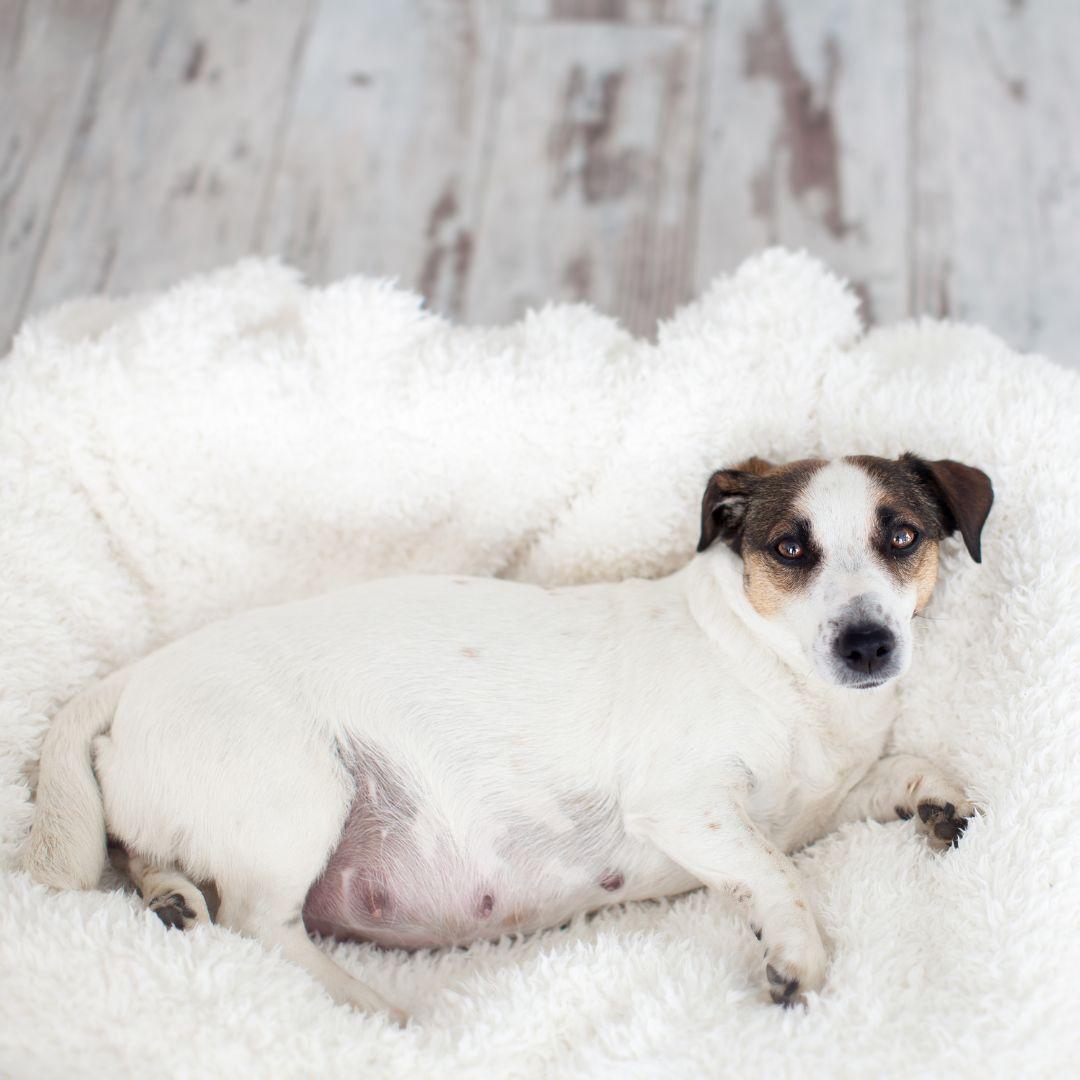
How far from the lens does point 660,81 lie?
12.3 feet

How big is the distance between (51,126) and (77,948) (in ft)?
9.44

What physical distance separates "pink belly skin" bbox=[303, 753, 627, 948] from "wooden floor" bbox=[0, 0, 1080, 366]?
1721 mm

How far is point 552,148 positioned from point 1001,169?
4.58ft

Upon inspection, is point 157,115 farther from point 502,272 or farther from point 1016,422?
point 1016,422

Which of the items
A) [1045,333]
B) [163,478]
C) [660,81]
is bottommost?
[163,478]

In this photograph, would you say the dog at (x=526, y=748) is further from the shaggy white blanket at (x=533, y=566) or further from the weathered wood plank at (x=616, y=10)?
the weathered wood plank at (x=616, y=10)

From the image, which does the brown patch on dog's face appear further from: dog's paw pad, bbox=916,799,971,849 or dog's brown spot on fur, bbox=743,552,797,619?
dog's paw pad, bbox=916,799,971,849

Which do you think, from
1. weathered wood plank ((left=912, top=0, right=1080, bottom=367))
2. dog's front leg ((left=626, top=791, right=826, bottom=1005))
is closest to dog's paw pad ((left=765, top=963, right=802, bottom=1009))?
dog's front leg ((left=626, top=791, right=826, bottom=1005))

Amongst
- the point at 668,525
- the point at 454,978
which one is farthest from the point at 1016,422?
the point at 454,978

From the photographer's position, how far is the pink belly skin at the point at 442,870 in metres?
2.12

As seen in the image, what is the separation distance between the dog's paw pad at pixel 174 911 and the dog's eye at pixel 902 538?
140cm

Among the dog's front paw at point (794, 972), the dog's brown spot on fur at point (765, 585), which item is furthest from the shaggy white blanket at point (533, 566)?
the dog's brown spot on fur at point (765, 585)

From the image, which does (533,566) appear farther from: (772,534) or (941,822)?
(941,822)

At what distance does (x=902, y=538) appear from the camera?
81.8 inches
